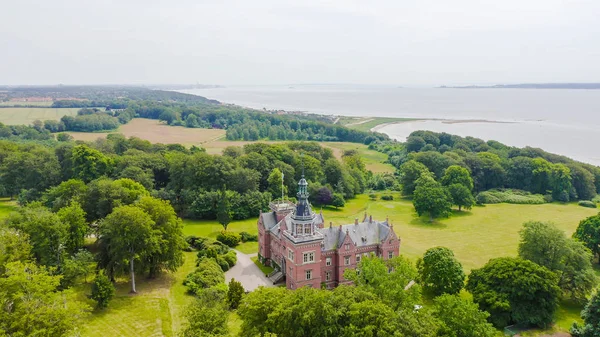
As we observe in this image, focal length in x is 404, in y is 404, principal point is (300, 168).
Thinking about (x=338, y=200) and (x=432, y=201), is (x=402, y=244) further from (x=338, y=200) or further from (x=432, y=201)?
(x=338, y=200)

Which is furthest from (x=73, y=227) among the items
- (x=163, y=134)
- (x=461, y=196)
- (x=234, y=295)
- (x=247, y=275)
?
(x=163, y=134)

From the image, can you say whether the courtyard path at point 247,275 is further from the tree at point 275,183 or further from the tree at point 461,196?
the tree at point 461,196

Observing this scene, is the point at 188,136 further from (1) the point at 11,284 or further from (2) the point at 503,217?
(1) the point at 11,284

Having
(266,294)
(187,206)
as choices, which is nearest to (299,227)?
(266,294)

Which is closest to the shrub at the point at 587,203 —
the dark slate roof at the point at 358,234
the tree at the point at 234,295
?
the dark slate roof at the point at 358,234

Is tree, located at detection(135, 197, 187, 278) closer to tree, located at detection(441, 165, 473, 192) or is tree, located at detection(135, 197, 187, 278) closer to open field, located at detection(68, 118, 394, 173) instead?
tree, located at detection(441, 165, 473, 192)
